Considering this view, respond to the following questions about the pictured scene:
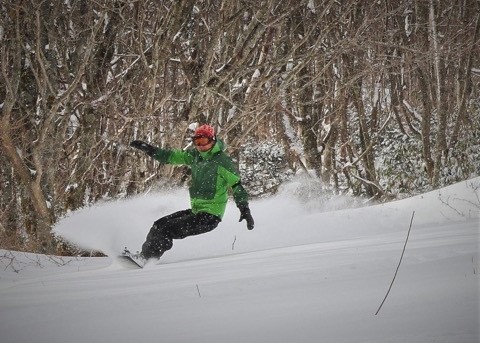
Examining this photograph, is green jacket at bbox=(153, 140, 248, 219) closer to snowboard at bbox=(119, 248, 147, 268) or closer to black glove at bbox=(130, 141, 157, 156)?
black glove at bbox=(130, 141, 157, 156)

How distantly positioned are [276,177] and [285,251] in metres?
12.3

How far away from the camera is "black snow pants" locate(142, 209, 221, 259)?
18.2 ft

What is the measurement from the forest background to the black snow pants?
280 cm

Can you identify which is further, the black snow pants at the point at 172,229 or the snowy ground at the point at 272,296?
the black snow pants at the point at 172,229

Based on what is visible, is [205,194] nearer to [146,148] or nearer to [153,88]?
[146,148]

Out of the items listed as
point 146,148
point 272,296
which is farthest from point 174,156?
point 272,296

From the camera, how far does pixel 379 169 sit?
16.8 m

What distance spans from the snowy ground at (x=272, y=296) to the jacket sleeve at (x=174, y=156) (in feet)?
3.69

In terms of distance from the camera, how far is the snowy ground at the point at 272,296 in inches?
93.4

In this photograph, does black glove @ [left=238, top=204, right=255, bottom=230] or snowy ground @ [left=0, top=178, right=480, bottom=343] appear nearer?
snowy ground @ [left=0, top=178, right=480, bottom=343]

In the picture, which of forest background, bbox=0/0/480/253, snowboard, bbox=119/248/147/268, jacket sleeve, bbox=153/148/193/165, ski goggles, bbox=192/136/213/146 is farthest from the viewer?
forest background, bbox=0/0/480/253

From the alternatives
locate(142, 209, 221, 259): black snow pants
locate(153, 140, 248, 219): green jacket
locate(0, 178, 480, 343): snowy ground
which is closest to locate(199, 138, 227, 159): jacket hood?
locate(153, 140, 248, 219): green jacket

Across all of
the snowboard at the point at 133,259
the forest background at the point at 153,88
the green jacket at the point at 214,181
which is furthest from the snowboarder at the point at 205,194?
the forest background at the point at 153,88

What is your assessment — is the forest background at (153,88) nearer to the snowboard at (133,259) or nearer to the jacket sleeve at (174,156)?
the jacket sleeve at (174,156)
